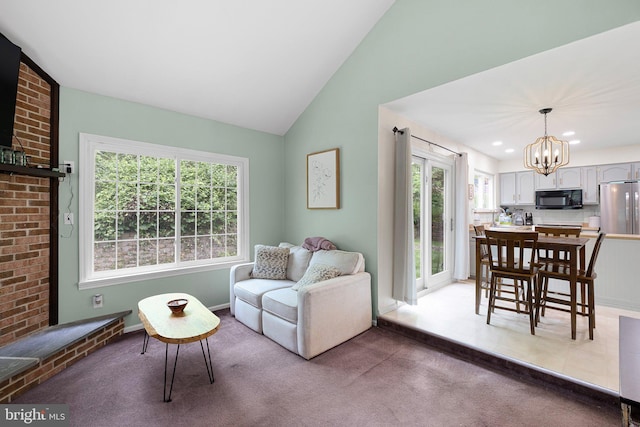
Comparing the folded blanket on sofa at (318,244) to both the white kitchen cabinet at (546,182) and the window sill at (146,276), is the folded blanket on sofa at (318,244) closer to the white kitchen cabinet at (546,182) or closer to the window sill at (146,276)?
the window sill at (146,276)

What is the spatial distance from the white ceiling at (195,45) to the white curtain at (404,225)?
137 centimetres

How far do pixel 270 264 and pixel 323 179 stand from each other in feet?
4.26

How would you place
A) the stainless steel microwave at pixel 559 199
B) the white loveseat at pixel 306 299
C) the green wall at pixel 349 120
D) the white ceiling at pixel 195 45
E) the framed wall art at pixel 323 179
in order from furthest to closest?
the stainless steel microwave at pixel 559 199
the framed wall art at pixel 323 179
the white loveseat at pixel 306 299
the white ceiling at pixel 195 45
the green wall at pixel 349 120

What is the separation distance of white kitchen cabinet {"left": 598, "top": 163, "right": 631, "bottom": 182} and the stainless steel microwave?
426 mm

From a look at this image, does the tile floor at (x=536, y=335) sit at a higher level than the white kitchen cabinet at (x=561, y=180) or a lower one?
lower

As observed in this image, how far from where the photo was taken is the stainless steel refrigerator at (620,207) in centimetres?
481

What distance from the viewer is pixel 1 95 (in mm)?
2240

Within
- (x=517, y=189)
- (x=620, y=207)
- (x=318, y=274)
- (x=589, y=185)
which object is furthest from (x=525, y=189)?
(x=318, y=274)

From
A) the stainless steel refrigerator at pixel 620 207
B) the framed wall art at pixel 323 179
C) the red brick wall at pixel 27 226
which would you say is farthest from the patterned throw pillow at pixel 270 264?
the stainless steel refrigerator at pixel 620 207

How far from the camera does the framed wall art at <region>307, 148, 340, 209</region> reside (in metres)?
3.64

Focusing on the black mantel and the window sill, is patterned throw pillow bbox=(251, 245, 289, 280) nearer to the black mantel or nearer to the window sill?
the window sill

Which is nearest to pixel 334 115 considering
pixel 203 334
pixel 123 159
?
pixel 123 159


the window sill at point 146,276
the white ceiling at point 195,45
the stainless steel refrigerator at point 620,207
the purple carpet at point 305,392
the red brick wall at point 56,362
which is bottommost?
the purple carpet at point 305,392

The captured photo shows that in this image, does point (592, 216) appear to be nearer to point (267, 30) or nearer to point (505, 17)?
point (505, 17)
